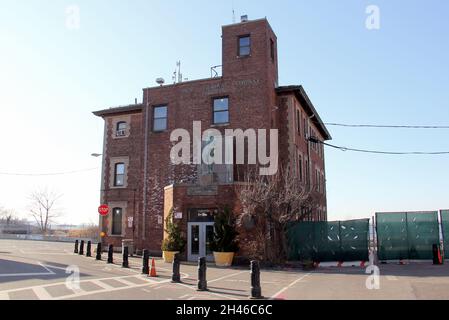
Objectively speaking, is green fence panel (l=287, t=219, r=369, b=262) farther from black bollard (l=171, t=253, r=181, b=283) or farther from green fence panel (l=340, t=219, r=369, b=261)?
black bollard (l=171, t=253, r=181, b=283)

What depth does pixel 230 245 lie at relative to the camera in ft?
69.5

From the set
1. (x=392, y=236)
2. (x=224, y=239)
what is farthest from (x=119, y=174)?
(x=392, y=236)

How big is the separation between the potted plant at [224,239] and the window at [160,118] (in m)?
9.19

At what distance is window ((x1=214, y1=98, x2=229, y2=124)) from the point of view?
2616 cm

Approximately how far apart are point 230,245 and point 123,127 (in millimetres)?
14685

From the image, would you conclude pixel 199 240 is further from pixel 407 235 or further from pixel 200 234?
pixel 407 235

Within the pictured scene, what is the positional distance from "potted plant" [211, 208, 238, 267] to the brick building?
0.84 meters

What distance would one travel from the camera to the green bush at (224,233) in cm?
2120

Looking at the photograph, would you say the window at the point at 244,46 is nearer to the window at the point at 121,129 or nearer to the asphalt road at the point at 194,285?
the window at the point at 121,129

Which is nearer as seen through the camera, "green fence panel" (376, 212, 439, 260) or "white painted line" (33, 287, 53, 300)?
"white painted line" (33, 287, 53, 300)

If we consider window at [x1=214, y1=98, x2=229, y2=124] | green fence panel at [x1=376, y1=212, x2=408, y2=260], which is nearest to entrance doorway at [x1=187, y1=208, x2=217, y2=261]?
window at [x1=214, y1=98, x2=229, y2=124]

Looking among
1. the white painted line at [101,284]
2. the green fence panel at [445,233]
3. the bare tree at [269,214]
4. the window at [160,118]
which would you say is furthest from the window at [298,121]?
the white painted line at [101,284]

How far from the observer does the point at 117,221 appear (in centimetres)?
3022
